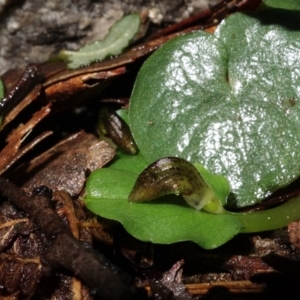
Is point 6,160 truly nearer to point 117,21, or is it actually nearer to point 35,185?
point 35,185

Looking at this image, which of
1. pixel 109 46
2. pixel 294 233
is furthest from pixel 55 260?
pixel 109 46

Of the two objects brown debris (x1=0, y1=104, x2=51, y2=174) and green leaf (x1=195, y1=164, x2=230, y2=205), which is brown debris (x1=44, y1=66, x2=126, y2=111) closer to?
brown debris (x1=0, y1=104, x2=51, y2=174)

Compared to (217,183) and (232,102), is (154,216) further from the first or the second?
(232,102)

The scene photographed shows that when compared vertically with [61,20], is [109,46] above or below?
below

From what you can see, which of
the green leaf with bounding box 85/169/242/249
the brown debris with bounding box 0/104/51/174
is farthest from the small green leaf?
the brown debris with bounding box 0/104/51/174

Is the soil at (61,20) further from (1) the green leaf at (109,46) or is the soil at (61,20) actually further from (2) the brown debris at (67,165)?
(2) the brown debris at (67,165)

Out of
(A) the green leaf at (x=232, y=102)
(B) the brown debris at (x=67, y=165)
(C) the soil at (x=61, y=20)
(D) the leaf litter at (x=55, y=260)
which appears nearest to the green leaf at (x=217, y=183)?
(A) the green leaf at (x=232, y=102)
